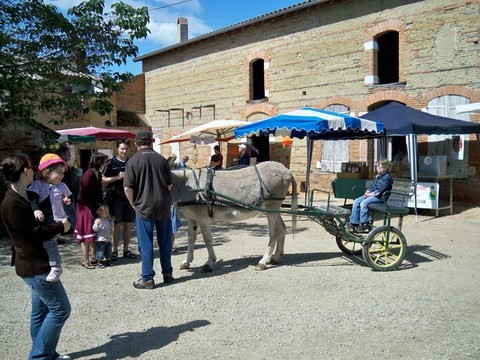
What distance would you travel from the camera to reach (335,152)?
1548cm

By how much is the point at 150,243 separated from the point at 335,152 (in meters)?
11.3

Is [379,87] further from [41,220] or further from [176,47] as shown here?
[41,220]

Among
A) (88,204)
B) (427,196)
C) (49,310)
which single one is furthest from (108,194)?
(427,196)

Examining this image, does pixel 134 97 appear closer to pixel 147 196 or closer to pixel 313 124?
pixel 313 124

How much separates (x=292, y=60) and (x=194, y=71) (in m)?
6.25

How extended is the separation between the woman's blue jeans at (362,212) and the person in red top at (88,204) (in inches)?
147

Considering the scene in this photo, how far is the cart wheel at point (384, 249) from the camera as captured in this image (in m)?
5.74

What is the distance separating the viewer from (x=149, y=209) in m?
5.14

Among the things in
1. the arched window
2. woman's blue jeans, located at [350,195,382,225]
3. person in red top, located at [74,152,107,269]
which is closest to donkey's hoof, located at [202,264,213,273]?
person in red top, located at [74,152,107,269]

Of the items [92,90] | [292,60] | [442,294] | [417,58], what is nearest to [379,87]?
[417,58]

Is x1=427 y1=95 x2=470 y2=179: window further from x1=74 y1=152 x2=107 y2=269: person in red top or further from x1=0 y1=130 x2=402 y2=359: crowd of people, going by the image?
x1=74 y1=152 x2=107 y2=269: person in red top

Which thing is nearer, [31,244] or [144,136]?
[31,244]

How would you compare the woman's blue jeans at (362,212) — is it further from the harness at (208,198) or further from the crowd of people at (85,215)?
the harness at (208,198)

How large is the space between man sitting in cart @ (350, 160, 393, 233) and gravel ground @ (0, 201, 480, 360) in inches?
21.9
